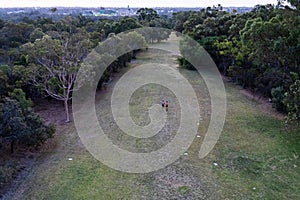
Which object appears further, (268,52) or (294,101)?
(268,52)

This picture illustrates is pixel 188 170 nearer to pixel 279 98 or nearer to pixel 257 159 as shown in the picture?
pixel 257 159

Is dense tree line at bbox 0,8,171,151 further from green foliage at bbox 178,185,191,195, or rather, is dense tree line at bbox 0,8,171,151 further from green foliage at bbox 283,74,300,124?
green foliage at bbox 283,74,300,124

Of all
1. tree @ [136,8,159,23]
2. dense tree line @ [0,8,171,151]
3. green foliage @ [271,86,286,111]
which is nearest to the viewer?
dense tree line @ [0,8,171,151]

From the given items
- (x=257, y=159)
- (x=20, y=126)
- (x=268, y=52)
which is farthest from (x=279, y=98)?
(x=20, y=126)

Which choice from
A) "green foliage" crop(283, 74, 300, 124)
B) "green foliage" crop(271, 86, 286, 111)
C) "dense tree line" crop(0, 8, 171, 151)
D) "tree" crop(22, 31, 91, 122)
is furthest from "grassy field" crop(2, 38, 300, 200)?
"tree" crop(22, 31, 91, 122)

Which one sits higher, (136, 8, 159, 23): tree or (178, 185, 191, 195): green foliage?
(136, 8, 159, 23): tree

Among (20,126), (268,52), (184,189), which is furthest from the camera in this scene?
(268,52)

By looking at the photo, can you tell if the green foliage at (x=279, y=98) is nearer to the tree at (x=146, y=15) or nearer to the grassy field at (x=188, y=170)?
the grassy field at (x=188, y=170)

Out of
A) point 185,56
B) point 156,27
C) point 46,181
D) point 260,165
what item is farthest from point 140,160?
point 156,27

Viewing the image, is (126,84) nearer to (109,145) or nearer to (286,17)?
(109,145)
